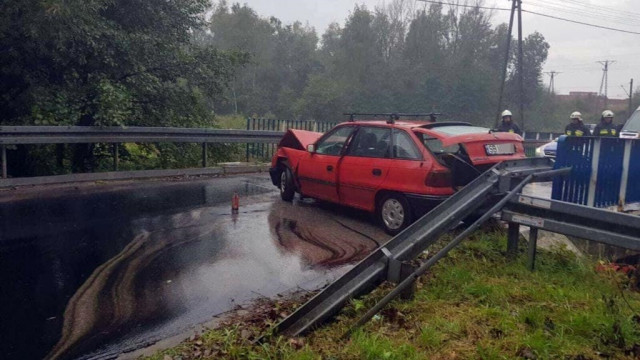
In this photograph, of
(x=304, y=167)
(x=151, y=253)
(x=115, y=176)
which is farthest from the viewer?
(x=115, y=176)

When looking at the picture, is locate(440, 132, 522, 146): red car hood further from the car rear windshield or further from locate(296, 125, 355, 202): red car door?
locate(296, 125, 355, 202): red car door

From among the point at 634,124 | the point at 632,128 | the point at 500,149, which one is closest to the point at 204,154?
the point at 500,149

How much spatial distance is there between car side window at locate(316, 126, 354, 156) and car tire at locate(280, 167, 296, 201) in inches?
38.9

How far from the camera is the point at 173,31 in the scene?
1416cm

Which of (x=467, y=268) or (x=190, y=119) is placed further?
(x=190, y=119)

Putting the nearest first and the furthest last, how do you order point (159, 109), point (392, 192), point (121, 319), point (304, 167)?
point (121, 319)
point (392, 192)
point (304, 167)
point (159, 109)

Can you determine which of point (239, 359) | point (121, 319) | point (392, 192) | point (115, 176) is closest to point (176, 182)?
point (115, 176)

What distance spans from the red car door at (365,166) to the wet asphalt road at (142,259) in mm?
419

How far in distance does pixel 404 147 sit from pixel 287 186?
2944 millimetres

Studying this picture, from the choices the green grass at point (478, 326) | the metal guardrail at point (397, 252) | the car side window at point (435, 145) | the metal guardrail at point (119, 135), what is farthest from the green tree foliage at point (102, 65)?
the green grass at point (478, 326)

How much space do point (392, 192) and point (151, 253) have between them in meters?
3.30

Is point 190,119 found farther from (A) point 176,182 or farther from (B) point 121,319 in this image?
(B) point 121,319

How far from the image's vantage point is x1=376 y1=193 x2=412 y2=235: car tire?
7.15 m

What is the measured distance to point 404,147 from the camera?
24.2ft
